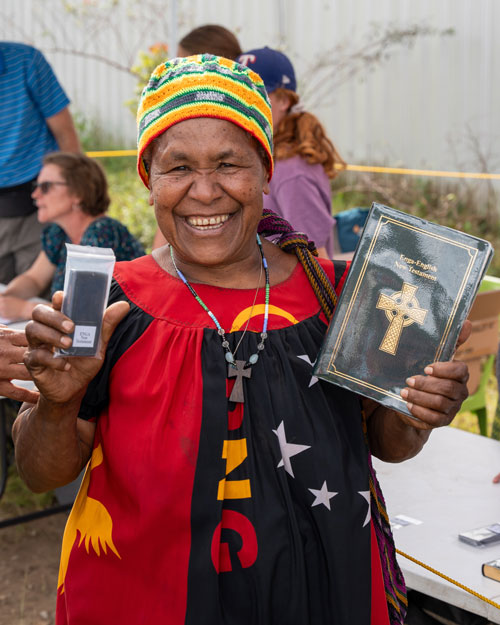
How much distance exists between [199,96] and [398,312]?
0.59m

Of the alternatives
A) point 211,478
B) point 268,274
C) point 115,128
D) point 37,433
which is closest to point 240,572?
point 211,478

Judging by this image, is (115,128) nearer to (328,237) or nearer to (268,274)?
(328,237)

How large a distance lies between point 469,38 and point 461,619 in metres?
6.55

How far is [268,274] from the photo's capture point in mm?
1805

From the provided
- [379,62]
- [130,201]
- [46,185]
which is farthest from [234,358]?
[130,201]

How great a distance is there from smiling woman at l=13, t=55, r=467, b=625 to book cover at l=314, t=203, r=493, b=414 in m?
0.06

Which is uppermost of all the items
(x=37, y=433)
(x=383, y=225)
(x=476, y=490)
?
(x=383, y=225)

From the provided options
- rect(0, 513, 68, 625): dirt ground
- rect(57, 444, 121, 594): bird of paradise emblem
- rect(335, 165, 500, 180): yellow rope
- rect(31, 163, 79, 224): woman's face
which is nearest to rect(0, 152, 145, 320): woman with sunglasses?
rect(31, 163, 79, 224): woman's face

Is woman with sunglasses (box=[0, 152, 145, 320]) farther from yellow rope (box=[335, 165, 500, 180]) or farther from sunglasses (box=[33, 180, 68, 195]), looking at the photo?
yellow rope (box=[335, 165, 500, 180])

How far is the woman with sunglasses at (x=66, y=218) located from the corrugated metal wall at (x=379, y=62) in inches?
77.5

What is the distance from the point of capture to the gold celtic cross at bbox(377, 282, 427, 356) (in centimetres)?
162

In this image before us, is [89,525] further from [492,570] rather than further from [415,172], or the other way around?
[415,172]

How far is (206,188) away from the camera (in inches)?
64.1

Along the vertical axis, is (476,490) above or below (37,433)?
below
